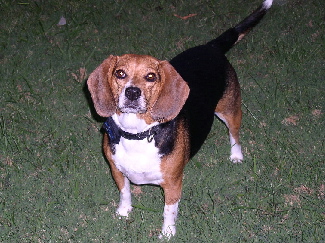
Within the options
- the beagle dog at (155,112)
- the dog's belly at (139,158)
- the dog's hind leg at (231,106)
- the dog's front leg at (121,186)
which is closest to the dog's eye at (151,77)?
the beagle dog at (155,112)

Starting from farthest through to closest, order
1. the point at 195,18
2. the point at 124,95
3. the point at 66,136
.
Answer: the point at 195,18, the point at 66,136, the point at 124,95

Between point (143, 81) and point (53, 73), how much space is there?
3.22 meters

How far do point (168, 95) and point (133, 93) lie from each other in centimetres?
33

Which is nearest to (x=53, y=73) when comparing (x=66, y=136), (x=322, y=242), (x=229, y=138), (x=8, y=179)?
(x=66, y=136)

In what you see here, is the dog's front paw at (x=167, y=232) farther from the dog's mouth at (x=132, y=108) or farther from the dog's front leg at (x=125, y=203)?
the dog's mouth at (x=132, y=108)

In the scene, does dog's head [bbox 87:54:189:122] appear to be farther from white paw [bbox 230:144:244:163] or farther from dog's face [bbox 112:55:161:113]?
white paw [bbox 230:144:244:163]

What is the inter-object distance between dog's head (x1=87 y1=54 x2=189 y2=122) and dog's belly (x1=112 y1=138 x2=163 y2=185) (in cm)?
25

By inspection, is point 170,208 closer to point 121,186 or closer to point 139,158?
point 121,186

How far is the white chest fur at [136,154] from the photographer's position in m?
3.50

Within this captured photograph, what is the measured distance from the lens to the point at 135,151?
3598 mm

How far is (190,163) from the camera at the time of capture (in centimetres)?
496

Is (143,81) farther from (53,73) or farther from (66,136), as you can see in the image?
(53,73)

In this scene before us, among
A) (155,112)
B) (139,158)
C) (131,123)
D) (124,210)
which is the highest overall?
(155,112)

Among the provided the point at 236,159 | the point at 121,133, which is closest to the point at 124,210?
the point at 121,133
